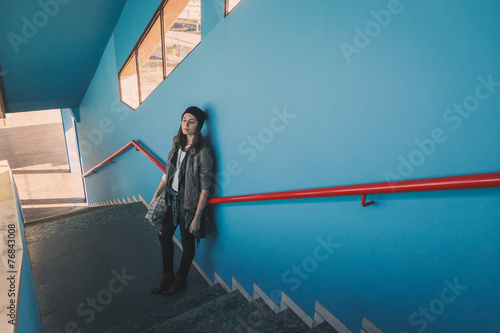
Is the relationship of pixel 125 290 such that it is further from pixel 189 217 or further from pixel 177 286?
pixel 189 217

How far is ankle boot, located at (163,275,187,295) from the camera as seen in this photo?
260 centimetres

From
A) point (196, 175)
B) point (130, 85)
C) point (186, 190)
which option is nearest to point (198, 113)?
point (196, 175)

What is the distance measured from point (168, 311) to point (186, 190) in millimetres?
963

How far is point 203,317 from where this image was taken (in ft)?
6.61

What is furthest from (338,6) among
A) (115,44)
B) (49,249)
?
(115,44)

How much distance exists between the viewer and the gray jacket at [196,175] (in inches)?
86.2

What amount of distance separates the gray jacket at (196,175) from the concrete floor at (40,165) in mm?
8623

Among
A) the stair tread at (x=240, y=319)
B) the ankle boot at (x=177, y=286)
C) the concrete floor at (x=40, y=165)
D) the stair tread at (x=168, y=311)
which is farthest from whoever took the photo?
the concrete floor at (x=40, y=165)

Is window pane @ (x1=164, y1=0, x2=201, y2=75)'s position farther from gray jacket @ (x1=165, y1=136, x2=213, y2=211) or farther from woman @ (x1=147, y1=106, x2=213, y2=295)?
gray jacket @ (x1=165, y1=136, x2=213, y2=211)

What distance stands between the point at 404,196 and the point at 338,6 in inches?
34.2

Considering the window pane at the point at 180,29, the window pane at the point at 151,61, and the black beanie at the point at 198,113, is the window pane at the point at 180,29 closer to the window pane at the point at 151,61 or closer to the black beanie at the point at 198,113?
the window pane at the point at 151,61

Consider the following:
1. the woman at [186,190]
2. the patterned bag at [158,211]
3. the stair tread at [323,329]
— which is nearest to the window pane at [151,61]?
the woman at [186,190]

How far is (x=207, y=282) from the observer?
2818mm

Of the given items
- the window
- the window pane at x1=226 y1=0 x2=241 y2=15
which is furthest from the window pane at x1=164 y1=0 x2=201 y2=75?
the window pane at x1=226 y1=0 x2=241 y2=15
